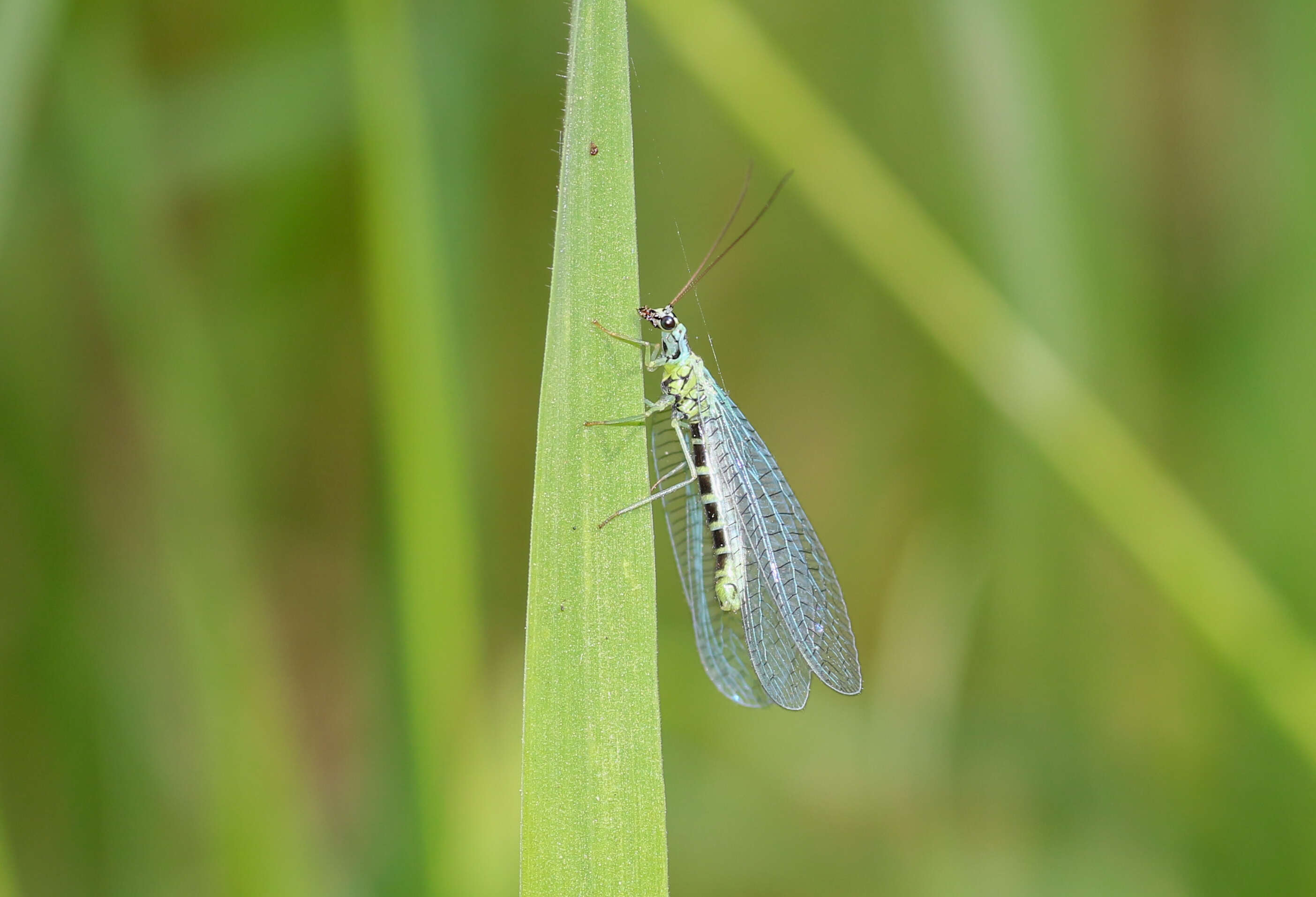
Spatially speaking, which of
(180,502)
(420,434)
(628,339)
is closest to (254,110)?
(180,502)

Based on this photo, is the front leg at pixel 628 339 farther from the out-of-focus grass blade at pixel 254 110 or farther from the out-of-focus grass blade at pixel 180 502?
the out-of-focus grass blade at pixel 254 110

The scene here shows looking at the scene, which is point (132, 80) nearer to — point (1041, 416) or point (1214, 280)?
point (1041, 416)

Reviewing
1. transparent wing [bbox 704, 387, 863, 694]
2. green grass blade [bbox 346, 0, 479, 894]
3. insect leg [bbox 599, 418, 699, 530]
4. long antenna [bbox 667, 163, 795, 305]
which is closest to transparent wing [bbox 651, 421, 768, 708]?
insect leg [bbox 599, 418, 699, 530]

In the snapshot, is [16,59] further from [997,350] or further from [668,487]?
[997,350]

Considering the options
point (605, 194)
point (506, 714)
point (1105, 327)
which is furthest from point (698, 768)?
point (605, 194)

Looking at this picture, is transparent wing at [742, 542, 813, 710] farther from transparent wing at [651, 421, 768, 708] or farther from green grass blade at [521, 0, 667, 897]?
green grass blade at [521, 0, 667, 897]
